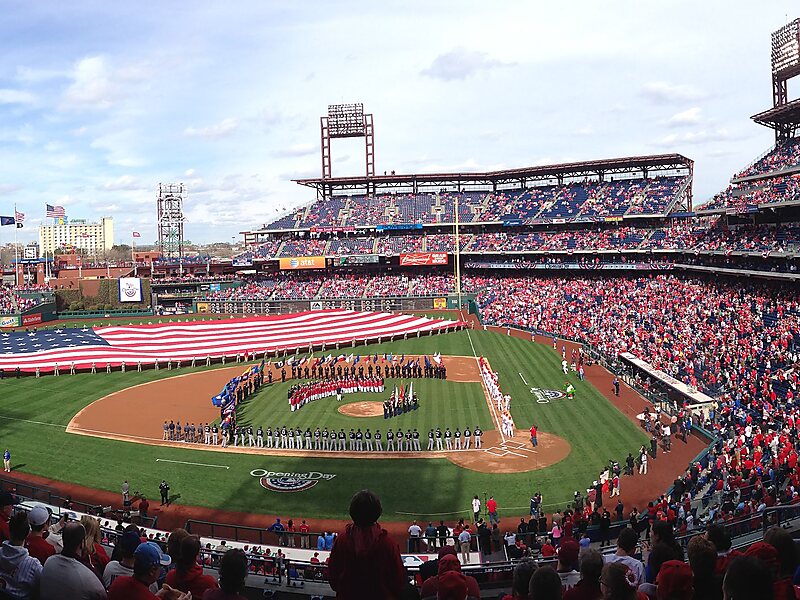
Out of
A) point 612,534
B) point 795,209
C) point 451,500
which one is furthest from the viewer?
point 795,209

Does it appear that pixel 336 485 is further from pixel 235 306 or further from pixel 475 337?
pixel 235 306

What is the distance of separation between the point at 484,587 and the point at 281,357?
35.9 meters

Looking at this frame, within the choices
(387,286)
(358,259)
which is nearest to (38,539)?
(387,286)

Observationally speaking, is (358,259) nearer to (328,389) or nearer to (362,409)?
(328,389)

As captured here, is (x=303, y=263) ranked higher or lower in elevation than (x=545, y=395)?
higher

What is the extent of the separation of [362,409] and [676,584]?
25300mm

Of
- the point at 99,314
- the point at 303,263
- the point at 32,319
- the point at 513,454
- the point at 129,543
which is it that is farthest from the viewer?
the point at 303,263

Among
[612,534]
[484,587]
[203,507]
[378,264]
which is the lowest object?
[203,507]

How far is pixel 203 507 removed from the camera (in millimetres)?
19078

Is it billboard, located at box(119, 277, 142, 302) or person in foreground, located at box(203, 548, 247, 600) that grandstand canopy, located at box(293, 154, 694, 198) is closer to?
billboard, located at box(119, 277, 142, 302)

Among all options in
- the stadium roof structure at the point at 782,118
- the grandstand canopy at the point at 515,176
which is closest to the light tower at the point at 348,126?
the grandstand canopy at the point at 515,176

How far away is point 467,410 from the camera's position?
28.7 meters

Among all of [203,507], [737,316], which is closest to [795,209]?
[737,316]

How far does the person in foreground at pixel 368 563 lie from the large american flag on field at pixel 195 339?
39.3m
